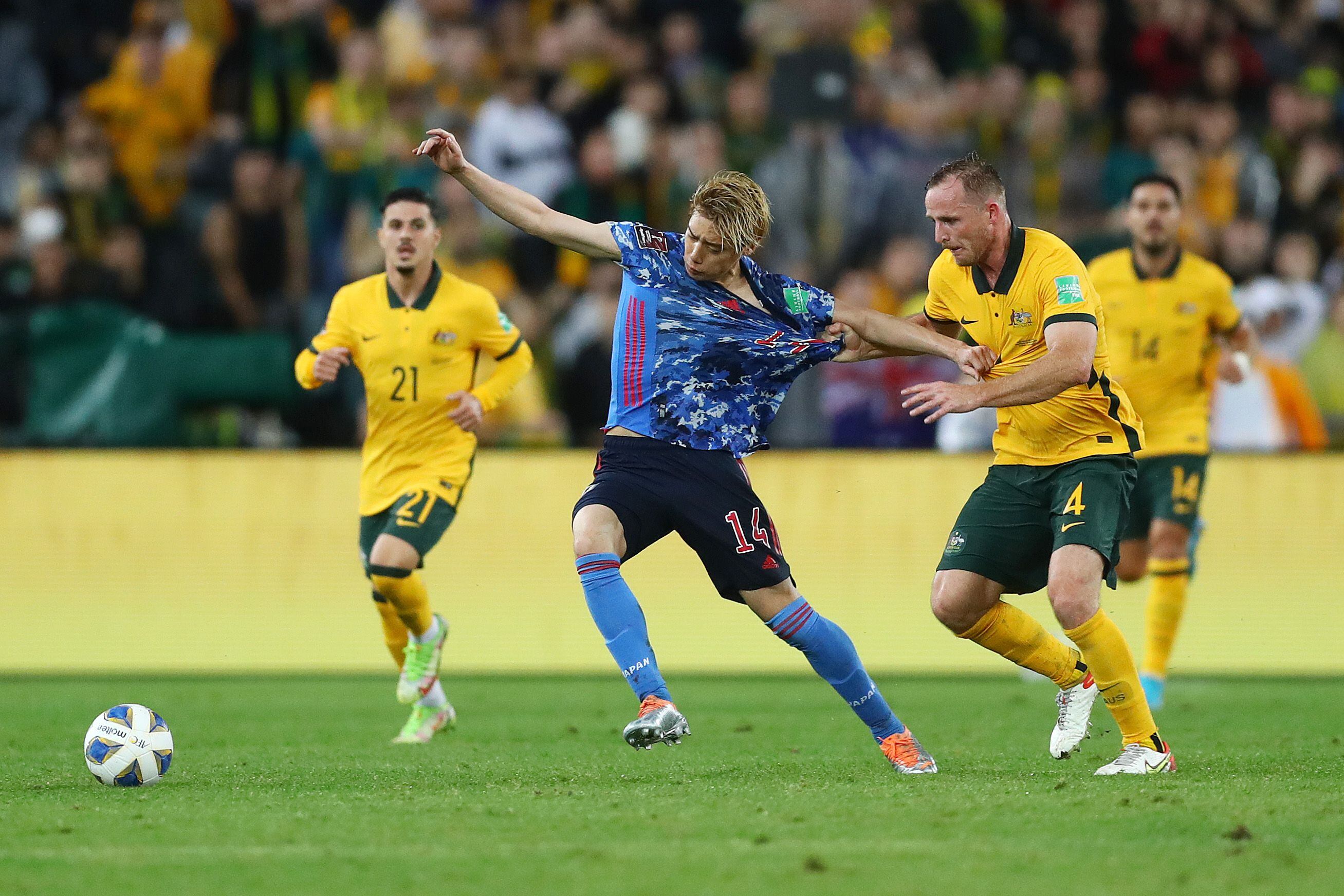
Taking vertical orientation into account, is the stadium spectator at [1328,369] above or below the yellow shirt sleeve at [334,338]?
above

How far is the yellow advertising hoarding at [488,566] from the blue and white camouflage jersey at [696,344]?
5.31 metres

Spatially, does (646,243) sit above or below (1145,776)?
above

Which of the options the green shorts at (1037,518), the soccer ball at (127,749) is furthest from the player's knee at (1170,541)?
the soccer ball at (127,749)

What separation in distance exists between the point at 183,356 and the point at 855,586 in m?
5.09

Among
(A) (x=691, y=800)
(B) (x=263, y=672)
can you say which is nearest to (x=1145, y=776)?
(A) (x=691, y=800)

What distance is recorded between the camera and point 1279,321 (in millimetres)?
14070

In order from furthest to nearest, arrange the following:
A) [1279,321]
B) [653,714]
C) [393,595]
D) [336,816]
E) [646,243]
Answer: [1279,321]
[393,595]
[646,243]
[653,714]
[336,816]

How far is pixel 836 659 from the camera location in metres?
7.33

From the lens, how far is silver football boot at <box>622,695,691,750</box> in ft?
21.5

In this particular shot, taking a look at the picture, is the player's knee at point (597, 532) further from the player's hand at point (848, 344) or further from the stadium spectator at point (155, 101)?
Result: the stadium spectator at point (155, 101)

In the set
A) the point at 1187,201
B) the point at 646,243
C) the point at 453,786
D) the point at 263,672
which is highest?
the point at 1187,201

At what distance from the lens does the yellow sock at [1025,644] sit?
7.69m

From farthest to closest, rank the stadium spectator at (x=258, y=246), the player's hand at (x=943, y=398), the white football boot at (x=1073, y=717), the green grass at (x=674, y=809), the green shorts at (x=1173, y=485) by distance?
the stadium spectator at (x=258, y=246)
the green shorts at (x=1173, y=485)
the white football boot at (x=1073, y=717)
the player's hand at (x=943, y=398)
the green grass at (x=674, y=809)

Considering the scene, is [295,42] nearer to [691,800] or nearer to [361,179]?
[361,179]
